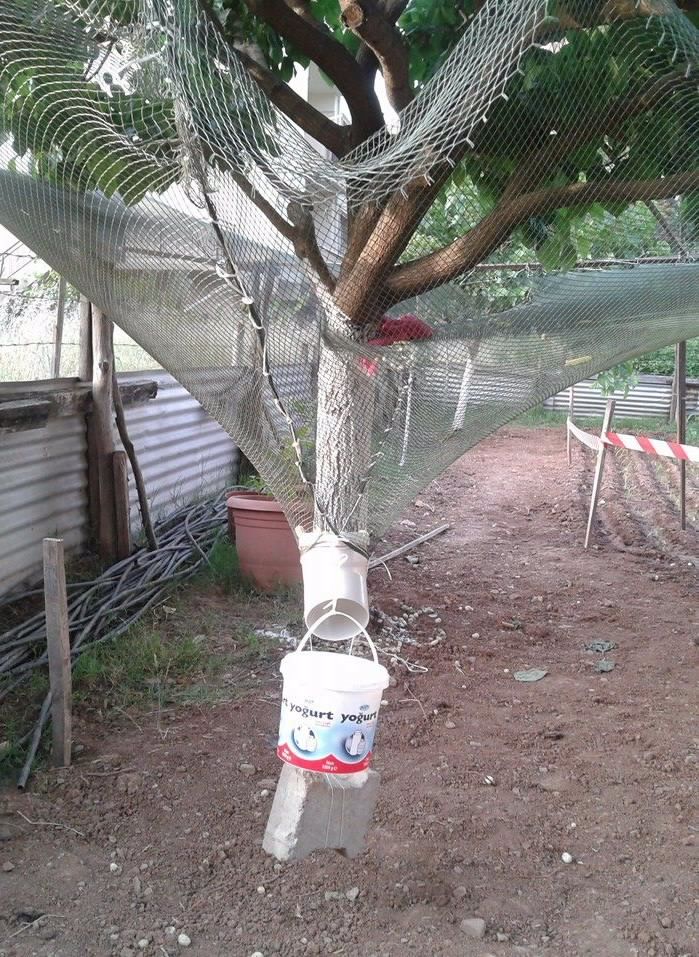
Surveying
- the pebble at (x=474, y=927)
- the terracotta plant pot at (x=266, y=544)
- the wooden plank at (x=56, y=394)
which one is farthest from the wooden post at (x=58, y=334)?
the pebble at (x=474, y=927)

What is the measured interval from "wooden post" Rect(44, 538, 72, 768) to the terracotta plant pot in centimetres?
185

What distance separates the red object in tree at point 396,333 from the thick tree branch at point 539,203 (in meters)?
0.21

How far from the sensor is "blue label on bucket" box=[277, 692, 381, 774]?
1929mm

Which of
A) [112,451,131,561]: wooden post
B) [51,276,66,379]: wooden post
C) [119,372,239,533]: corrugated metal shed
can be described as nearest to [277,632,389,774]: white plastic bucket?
[112,451,131,561]: wooden post

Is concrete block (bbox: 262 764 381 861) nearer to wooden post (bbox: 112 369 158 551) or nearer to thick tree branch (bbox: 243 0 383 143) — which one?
thick tree branch (bbox: 243 0 383 143)

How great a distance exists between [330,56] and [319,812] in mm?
2269

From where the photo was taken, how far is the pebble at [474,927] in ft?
7.15

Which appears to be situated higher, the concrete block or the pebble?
the concrete block

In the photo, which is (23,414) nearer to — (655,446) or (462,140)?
(462,140)

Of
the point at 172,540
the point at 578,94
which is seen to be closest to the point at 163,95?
the point at 578,94

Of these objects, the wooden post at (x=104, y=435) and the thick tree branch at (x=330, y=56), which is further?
the wooden post at (x=104, y=435)

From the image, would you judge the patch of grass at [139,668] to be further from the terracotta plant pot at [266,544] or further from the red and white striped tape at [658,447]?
the red and white striped tape at [658,447]

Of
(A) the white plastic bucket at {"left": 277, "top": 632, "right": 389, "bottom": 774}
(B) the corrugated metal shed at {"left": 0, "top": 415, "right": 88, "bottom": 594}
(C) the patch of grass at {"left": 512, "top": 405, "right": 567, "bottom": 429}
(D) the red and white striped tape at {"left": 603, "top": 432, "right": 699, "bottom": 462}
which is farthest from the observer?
(C) the patch of grass at {"left": 512, "top": 405, "right": 567, "bottom": 429}

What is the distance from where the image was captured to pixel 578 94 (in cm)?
221
